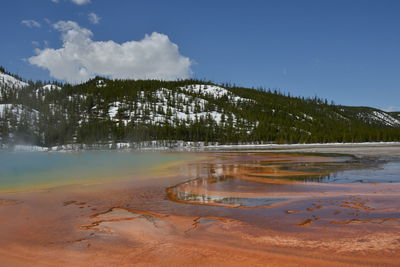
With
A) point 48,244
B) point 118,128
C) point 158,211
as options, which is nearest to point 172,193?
point 158,211

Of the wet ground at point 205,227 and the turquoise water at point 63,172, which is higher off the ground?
the turquoise water at point 63,172

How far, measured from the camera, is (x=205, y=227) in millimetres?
11625

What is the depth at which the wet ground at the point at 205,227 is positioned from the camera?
345 inches

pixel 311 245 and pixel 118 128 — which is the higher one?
pixel 118 128

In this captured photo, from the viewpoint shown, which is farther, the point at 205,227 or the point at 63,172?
the point at 63,172

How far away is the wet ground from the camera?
8766 mm

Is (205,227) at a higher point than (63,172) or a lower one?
lower

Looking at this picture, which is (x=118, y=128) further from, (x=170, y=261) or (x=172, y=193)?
(x=170, y=261)

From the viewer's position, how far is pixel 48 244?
33.1 ft

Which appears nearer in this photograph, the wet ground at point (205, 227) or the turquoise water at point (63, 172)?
the wet ground at point (205, 227)

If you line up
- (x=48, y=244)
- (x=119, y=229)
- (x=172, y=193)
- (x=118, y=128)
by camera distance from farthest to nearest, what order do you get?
(x=118, y=128) < (x=172, y=193) < (x=119, y=229) < (x=48, y=244)

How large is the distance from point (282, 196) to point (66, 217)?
34.0 feet

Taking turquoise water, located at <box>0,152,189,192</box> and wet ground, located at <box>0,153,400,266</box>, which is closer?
wet ground, located at <box>0,153,400,266</box>

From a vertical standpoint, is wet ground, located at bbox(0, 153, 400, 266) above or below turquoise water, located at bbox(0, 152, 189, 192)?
below
